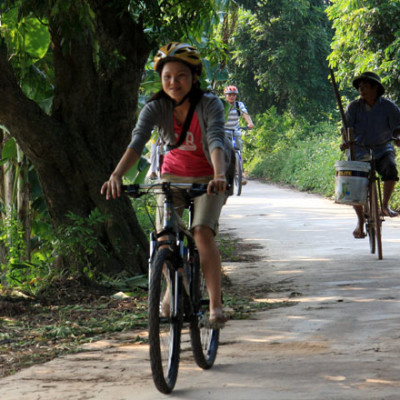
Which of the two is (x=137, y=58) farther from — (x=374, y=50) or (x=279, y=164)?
(x=279, y=164)

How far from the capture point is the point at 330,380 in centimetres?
489

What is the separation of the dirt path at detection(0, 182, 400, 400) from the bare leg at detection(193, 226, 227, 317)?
1.41 ft

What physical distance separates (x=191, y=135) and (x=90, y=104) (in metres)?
3.79

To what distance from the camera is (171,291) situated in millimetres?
4871

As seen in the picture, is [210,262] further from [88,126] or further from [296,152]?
[296,152]

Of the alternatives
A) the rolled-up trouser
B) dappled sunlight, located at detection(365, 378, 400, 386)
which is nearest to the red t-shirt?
dappled sunlight, located at detection(365, 378, 400, 386)

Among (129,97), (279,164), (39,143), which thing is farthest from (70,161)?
(279,164)

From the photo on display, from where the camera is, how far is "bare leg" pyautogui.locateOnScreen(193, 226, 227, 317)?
5207 mm

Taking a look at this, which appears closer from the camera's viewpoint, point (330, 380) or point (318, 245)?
point (330, 380)

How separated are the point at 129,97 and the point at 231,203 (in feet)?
37.1

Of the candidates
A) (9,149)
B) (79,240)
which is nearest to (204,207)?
(79,240)

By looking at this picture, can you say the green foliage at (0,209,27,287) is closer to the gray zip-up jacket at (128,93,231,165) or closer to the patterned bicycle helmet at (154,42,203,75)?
the gray zip-up jacket at (128,93,231,165)

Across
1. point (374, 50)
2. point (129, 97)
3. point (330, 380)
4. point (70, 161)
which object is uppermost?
point (374, 50)

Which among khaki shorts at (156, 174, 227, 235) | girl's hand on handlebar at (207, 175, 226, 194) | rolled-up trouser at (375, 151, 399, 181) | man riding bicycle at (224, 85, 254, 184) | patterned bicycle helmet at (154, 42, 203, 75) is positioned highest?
man riding bicycle at (224, 85, 254, 184)
